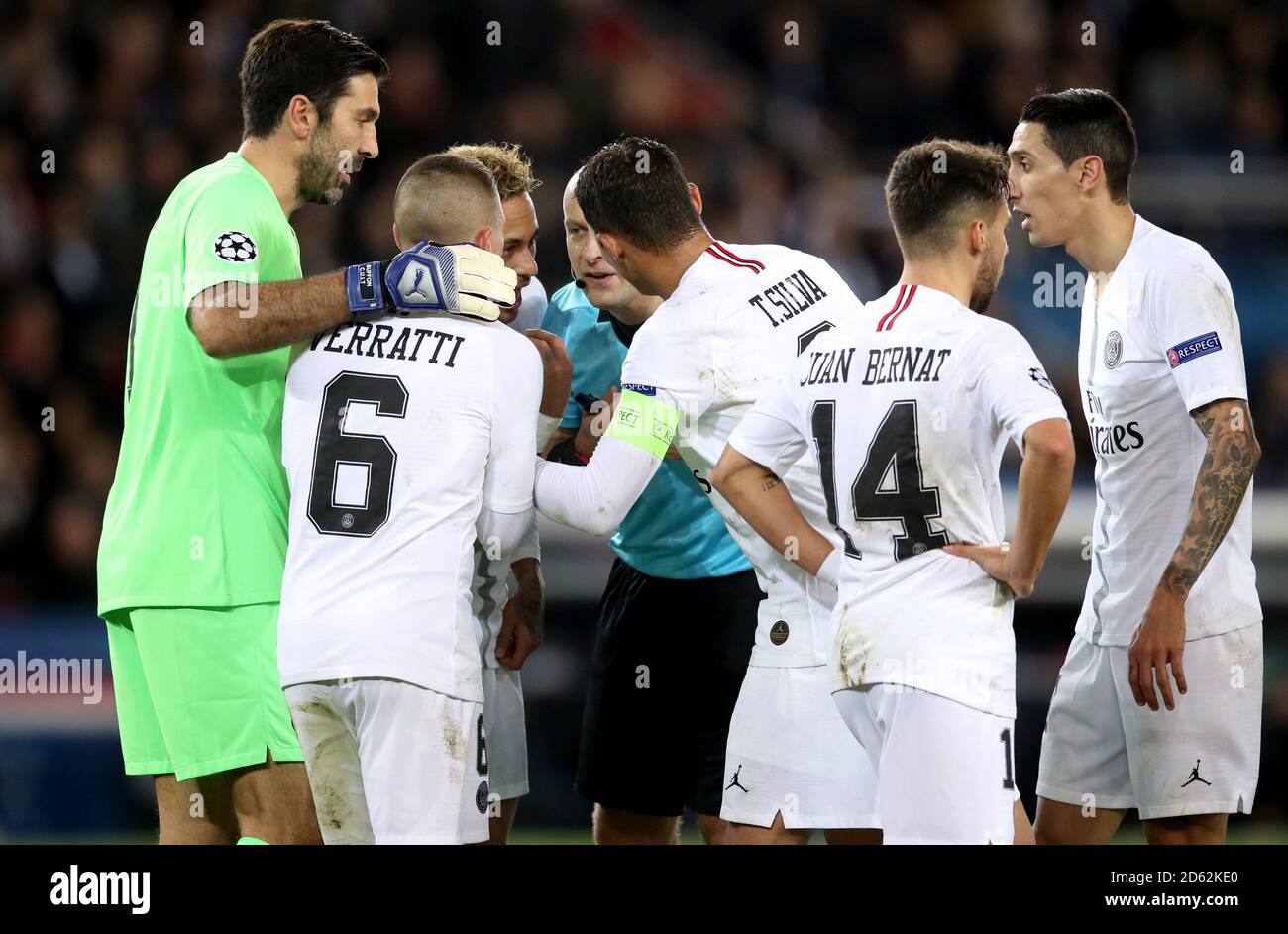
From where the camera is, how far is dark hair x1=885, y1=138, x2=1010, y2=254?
3.77m

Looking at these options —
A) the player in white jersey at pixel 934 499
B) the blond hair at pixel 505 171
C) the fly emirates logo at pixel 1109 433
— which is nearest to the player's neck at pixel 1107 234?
the fly emirates logo at pixel 1109 433

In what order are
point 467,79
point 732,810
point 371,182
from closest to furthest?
1. point 732,810
2. point 371,182
3. point 467,79

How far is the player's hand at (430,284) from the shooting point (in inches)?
149

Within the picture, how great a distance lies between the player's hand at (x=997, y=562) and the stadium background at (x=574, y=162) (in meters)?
4.54

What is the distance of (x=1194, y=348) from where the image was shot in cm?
411

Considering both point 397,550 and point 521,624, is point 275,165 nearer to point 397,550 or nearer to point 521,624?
point 397,550

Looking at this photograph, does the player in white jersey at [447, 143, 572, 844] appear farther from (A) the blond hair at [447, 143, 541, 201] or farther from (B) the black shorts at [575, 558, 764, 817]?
(A) the blond hair at [447, 143, 541, 201]

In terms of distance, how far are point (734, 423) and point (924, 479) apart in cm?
81

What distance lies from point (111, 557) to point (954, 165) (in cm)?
234

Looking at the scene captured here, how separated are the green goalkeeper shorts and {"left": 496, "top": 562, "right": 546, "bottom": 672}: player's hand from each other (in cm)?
93

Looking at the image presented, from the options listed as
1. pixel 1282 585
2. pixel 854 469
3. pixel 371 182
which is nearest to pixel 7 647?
pixel 371 182

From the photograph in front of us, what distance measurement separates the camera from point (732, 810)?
410cm

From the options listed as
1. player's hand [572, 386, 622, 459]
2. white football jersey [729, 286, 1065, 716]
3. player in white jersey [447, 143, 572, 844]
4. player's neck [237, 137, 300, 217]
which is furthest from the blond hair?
white football jersey [729, 286, 1065, 716]
